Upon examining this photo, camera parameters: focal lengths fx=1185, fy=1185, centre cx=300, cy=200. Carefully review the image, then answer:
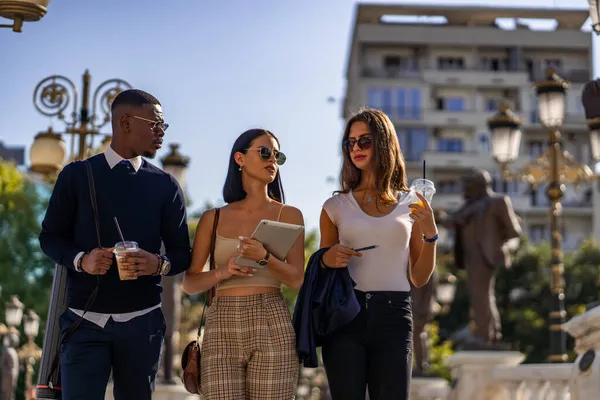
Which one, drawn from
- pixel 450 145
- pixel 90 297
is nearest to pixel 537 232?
pixel 450 145

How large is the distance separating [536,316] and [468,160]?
75.5ft

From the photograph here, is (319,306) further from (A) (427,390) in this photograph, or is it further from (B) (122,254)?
(A) (427,390)

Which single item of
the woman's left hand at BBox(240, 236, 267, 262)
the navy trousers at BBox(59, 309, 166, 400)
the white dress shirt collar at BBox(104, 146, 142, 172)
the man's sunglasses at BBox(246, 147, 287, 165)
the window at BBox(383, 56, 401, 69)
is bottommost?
the navy trousers at BBox(59, 309, 166, 400)

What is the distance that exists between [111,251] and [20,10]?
151 inches

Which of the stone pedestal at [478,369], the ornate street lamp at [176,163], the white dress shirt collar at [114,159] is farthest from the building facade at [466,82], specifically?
the white dress shirt collar at [114,159]

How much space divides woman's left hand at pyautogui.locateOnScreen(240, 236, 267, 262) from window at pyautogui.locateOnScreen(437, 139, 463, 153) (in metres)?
63.8

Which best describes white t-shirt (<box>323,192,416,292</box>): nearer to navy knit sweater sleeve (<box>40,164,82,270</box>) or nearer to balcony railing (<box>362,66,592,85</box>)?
navy knit sweater sleeve (<box>40,164,82,270</box>)

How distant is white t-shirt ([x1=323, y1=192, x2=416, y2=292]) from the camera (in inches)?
232

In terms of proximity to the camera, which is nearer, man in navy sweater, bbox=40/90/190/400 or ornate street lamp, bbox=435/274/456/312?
man in navy sweater, bbox=40/90/190/400

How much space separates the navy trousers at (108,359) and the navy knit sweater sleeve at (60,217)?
0.35m

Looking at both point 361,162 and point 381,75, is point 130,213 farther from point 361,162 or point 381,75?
point 381,75

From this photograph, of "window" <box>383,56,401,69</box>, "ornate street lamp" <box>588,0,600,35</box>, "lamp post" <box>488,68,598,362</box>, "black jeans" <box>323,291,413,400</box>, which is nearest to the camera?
"black jeans" <box>323,291,413,400</box>

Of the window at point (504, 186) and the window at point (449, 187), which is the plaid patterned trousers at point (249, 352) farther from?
the window at point (449, 187)

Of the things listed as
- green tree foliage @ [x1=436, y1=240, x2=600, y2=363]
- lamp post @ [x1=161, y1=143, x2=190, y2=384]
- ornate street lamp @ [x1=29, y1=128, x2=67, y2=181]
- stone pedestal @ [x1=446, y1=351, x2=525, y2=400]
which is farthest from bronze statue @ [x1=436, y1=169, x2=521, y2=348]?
green tree foliage @ [x1=436, y1=240, x2=600, y2=363]
